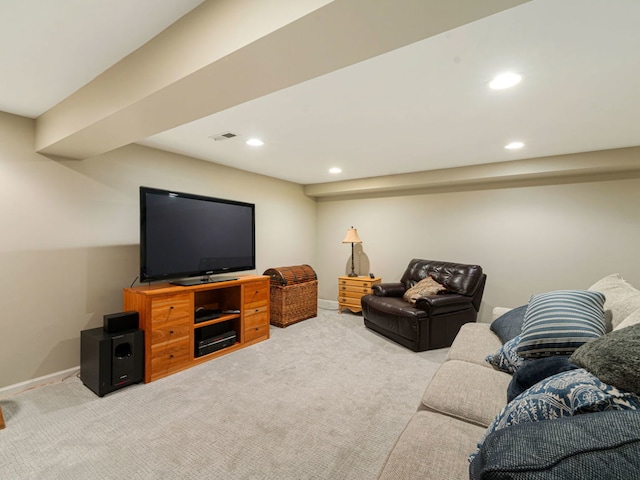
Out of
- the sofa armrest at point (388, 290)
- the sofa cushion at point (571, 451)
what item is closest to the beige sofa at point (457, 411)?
the sofa cushion at point (571, 451)

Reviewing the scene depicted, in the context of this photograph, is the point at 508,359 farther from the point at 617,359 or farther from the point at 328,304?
the point at 328,304

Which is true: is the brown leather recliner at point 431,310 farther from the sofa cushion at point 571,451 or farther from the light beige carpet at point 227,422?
the sofa cushion at point 571,451

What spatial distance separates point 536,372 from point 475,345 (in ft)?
3.41

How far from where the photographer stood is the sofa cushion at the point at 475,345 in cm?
189

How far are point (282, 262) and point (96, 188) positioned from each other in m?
2.78

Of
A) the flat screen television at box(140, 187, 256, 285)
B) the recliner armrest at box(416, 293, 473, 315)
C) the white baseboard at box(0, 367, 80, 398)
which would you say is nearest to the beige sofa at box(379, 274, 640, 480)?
the recliner armrest at box(416, 293, 473, 315)

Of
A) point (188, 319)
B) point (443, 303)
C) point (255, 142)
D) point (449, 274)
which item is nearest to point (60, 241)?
point (188, 319)

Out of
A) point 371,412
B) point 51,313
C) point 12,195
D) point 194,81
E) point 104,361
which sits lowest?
point 371,412

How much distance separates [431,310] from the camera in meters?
3.25

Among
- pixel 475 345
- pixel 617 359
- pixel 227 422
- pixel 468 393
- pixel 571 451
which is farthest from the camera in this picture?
pixel 475 345

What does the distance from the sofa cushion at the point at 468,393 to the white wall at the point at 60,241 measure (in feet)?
9.98

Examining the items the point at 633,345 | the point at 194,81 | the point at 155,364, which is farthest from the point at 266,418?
the point at 194,81

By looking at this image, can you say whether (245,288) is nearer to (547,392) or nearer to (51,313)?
(51,313)

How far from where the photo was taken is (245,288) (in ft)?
11.3
